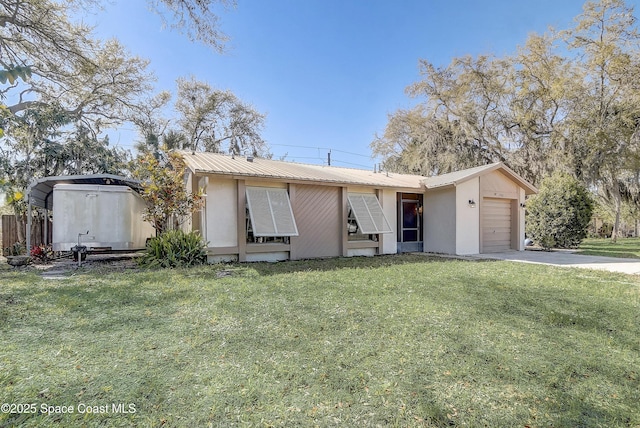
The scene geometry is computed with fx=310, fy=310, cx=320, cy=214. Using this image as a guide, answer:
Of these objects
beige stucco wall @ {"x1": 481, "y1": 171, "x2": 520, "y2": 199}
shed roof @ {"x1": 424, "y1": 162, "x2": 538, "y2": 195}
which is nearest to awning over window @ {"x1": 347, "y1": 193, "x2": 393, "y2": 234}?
shed roof @ {"x1": 424, "y1": 162, "x2": 538, "y2": 195}

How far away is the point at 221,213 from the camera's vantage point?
1053 centimetres

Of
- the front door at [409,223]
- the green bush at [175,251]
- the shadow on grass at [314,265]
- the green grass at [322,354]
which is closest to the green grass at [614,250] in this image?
the front door at [409,223]

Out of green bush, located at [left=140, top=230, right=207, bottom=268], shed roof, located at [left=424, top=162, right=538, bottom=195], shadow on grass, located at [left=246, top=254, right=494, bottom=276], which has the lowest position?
shadow on grass, located at [left=246, top=254, right=494, bottom=276]

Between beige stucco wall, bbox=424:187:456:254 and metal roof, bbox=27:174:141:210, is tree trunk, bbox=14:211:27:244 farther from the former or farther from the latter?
beige stucco wall, bbox=424:187:456:254

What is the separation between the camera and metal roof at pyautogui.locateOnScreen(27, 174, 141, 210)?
1078 cm

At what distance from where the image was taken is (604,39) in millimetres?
18969

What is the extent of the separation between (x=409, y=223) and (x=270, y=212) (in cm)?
778

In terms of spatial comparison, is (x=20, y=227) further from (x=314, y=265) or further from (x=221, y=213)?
(x=314, y=265)

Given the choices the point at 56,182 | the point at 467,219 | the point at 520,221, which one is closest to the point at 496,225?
the point at 520,221

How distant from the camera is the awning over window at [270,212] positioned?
33.9 ft

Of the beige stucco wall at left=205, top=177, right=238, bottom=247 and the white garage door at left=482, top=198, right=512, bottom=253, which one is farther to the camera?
the white garage door at left=482, top=198, right=512, bottom=253

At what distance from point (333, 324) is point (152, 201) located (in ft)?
26.9

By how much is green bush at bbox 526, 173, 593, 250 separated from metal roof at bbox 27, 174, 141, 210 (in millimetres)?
18974

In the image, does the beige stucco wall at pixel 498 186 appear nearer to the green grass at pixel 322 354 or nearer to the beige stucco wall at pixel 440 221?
the beige stucco wall at pixel 440 221
